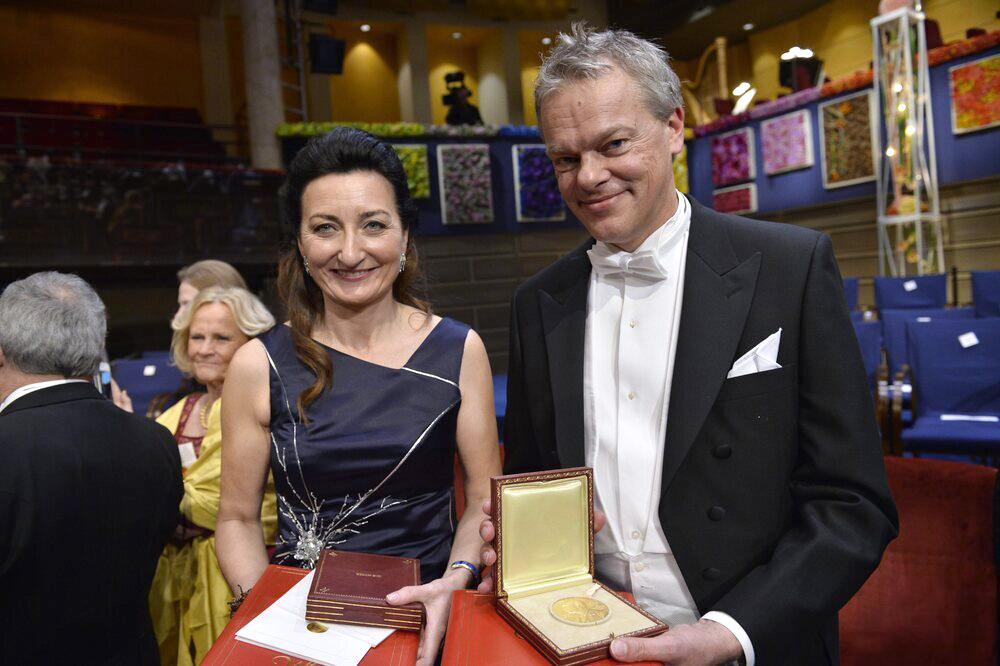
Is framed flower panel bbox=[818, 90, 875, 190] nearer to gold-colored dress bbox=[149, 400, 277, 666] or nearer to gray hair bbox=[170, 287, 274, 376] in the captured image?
gray hair bbox=[170, 287, 274, 376]

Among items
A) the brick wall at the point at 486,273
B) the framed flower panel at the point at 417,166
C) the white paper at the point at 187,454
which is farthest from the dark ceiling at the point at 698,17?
the white paper at the point at 187,454

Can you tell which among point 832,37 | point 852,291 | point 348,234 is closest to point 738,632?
point 348,234

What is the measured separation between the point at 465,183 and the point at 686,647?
783 cm

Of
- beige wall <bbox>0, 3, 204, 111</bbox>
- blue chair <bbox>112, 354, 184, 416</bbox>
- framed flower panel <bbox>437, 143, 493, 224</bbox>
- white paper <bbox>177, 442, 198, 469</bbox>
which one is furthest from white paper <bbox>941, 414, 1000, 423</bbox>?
beige wall <bbox>0, 3, 204, 111</bbox>

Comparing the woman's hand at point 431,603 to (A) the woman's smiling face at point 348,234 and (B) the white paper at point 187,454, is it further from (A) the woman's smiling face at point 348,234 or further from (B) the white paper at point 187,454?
(B) the white paper at point 187,454

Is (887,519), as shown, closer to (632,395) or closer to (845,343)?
(845,343)

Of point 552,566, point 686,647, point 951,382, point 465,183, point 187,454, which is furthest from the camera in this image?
point 465,183

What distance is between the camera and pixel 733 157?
32.6 ft

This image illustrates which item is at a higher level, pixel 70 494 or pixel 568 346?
pixel 568 346

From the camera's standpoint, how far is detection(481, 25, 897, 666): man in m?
1.11

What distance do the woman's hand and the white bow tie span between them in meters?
0.64

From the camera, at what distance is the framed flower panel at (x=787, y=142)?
9141 millimetres

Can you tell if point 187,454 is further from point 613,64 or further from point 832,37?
point 832,37

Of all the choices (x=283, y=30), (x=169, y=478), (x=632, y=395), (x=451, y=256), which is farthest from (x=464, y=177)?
(x=632, y=395)
